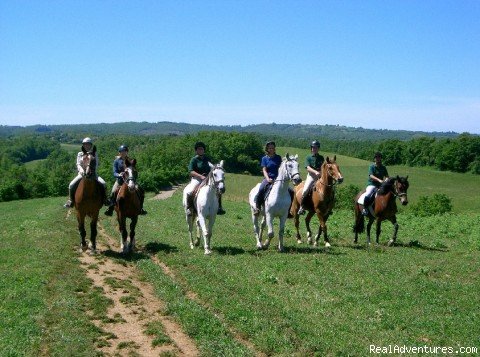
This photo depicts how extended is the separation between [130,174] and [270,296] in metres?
7.79

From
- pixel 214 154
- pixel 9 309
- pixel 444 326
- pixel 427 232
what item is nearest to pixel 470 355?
pixel 444 326

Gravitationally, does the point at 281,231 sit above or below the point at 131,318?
above

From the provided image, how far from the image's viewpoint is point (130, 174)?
1627cm

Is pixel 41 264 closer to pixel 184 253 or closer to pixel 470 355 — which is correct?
pixel 184 253

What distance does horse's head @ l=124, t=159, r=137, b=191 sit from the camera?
1617cm

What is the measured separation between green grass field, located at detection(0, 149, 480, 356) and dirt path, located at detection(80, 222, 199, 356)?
28 centimetres

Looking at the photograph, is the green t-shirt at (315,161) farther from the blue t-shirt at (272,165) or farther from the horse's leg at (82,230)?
the horse's leg at (82,230)

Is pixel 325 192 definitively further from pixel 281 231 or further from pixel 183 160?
pixel 183 160

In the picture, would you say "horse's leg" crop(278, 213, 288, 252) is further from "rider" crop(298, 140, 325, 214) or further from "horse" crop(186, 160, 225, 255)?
"rider" crop(298, 140, 325, 214)

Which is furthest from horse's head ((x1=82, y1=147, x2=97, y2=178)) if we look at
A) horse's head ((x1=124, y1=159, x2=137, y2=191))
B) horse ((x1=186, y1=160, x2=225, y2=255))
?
horse ((x1=186, y1=160, x2=225, y2=255))

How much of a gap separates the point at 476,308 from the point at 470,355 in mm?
2822

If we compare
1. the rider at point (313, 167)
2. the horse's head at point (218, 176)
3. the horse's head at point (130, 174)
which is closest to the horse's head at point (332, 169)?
the rider at point (313, 167)

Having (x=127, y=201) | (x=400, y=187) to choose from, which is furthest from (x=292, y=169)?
(x=127, y=201)

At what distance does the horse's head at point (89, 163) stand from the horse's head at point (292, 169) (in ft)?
21.9
